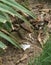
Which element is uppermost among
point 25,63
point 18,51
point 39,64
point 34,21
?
point 34,21

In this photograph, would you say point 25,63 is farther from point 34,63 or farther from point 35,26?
point 35,26

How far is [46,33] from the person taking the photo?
3.56m

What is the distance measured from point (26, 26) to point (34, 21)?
204 mm

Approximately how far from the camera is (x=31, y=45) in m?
3.44

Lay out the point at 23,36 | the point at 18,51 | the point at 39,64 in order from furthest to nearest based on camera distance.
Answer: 1. the point at 23,36
2. the point at 18,51
3. the point at 39,64

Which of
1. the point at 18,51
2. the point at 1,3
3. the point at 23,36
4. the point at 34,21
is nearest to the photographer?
the point at 1,3

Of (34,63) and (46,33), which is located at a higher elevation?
(46,33)

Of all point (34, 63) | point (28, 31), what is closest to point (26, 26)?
point (28, 31)

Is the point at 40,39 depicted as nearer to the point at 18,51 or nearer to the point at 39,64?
the point at 18,51

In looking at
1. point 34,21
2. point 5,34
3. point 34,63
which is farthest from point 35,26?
point 34,63

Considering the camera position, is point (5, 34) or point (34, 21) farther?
point (34, 21)

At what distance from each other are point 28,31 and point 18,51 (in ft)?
1.38

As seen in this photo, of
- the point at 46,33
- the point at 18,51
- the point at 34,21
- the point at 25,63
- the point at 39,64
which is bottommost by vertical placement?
the point at 39,64

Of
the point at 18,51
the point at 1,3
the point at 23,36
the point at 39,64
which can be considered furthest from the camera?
the point at 23,36
